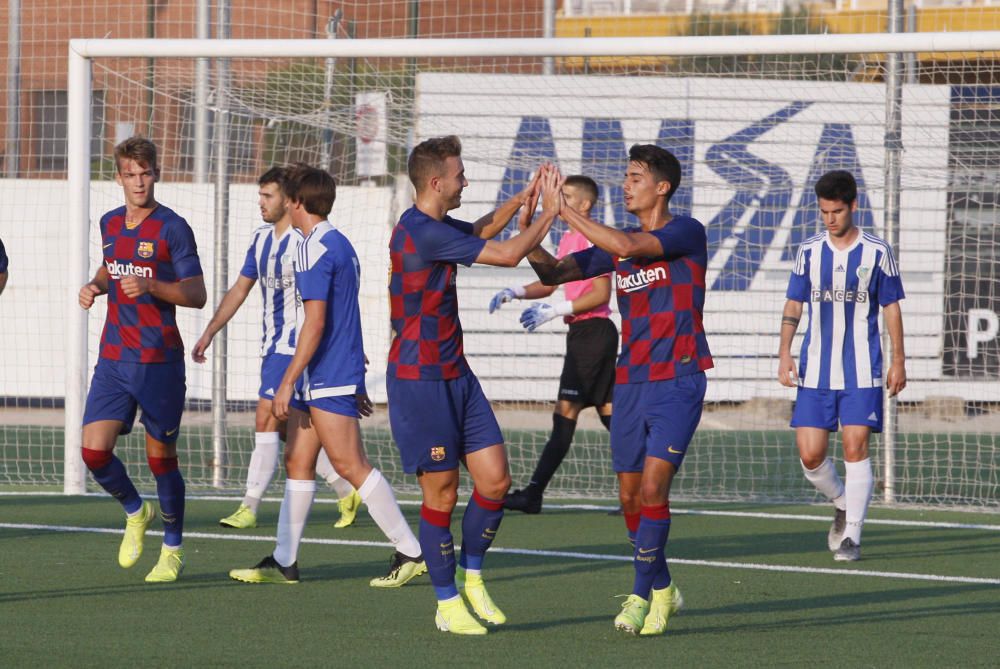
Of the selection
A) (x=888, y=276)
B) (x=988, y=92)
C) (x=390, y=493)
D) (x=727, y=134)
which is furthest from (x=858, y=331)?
(x=727, y=134)

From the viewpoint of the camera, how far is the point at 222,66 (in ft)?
35.5

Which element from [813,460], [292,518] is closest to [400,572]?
[292,518]

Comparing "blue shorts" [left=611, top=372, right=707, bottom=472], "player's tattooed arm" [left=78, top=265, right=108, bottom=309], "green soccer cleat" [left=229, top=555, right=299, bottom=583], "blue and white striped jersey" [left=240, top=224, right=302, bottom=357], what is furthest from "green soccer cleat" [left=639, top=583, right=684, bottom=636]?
"player's tattooed arm" [left=78, top=265, right=108, bottom=309]

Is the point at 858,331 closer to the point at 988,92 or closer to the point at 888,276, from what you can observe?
the point at 888,276

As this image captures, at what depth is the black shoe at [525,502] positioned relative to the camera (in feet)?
30.0

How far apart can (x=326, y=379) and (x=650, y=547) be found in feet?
5.51

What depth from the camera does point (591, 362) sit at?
902cm

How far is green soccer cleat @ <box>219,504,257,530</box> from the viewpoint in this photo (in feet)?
27.5

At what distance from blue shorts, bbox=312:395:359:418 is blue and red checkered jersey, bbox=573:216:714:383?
1.30 m

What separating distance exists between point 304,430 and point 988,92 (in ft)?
24.3

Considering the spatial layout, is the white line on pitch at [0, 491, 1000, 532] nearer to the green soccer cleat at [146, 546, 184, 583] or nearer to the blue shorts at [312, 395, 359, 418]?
the green soccer cleat at [146, 546, 184, 583]

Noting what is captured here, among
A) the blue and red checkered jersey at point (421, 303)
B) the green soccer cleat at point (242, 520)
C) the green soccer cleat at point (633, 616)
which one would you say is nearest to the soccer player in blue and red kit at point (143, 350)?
the blue and red checkered jersey at point (421, 303)

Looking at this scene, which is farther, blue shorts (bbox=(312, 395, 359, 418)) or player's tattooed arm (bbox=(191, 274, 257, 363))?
player's tattooed arm (bbox=(191, 274, 257, 363))

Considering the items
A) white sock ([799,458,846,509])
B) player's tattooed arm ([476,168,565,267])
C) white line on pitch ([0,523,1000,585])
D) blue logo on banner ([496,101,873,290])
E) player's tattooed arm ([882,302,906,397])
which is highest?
blue logo on banner ([496,101,873,290])
